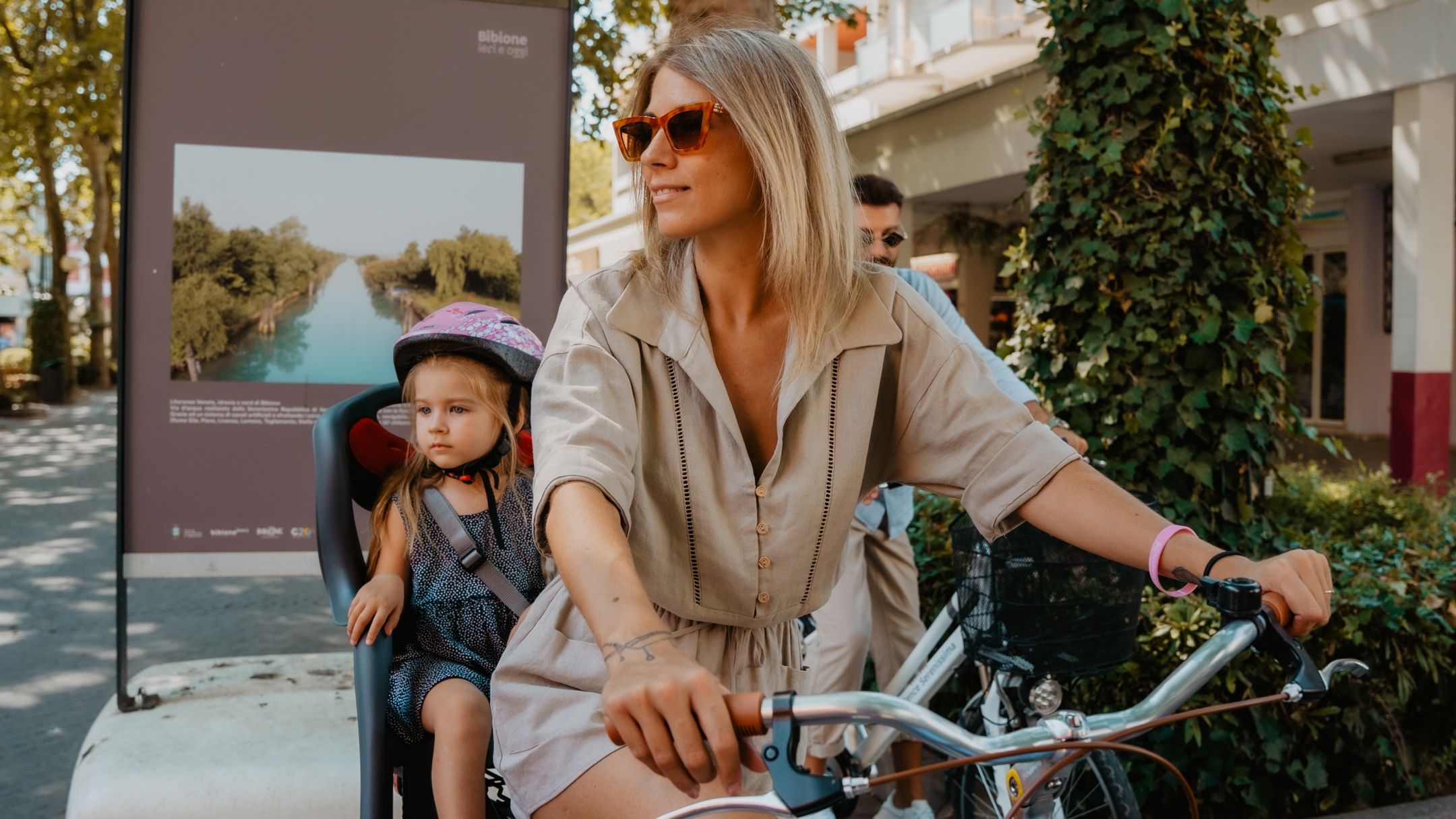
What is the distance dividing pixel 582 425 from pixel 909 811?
290 cm

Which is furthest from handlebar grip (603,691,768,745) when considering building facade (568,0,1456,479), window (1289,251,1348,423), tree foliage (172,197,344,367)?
window (1289,251,1348,423)

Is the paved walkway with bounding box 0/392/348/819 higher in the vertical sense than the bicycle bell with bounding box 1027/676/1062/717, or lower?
lower

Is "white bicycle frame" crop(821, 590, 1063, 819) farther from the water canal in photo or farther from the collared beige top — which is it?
the water canal in photo

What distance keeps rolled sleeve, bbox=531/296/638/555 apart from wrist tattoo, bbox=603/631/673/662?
0.26 metres

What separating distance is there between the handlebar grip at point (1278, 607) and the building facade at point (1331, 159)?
12.2ft

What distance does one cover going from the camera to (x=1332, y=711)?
13.0 feet

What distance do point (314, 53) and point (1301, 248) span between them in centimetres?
358

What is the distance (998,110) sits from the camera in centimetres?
1495

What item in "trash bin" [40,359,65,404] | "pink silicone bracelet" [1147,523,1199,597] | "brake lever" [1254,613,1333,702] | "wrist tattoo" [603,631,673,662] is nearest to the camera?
"wrist tattoo" [603,631,673,662]

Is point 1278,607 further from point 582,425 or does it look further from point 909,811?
point 909,811

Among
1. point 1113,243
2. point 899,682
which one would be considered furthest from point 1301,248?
point 899,682

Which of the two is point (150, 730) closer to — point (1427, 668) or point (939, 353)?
point (939, 353)

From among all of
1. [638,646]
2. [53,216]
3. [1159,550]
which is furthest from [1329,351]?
[53,216]

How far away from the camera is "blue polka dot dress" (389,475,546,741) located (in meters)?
2.53
